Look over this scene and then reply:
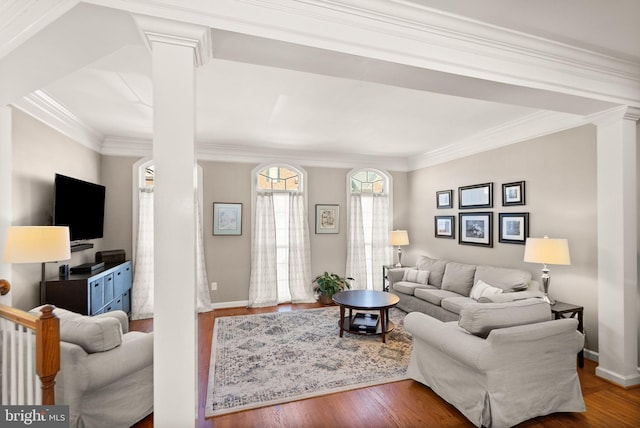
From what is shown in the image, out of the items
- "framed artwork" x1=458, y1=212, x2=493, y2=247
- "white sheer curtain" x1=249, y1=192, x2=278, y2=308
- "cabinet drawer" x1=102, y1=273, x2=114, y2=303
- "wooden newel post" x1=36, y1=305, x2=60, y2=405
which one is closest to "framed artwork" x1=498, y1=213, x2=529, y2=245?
"framed artwork" x1=458, y1=212, x2=493, y2=247

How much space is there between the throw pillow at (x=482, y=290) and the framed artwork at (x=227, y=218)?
371 cm

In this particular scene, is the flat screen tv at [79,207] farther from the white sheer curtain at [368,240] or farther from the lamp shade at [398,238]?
the lamp shade at [398,238]

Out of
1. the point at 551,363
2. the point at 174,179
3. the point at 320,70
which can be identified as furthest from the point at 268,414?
the point at 320,70

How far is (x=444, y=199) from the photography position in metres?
5.46

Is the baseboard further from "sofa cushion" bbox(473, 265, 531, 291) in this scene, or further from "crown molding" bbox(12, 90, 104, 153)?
"sofa cushion" bbox(473, 265, 531, 291)

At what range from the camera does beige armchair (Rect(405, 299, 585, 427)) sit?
214 centimetres

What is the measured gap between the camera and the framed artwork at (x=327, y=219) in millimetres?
5965

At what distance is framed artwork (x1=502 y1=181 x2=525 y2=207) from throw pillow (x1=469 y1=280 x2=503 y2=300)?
1124mm

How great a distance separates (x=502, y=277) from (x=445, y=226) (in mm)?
1552

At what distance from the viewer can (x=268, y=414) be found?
2434 mm

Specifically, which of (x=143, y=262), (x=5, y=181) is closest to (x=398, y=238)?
(x=143, y=262)

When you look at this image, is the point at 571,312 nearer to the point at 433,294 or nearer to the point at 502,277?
the point at 502,277

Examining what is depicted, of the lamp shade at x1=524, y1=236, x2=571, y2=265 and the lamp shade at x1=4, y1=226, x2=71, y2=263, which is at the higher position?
the lamp shade at x1=4, y1=226, x2=71, y2=263

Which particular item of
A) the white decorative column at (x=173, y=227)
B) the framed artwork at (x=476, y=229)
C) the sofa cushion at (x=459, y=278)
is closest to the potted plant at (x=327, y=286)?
the sofa cushion at (x=459, y=278)
